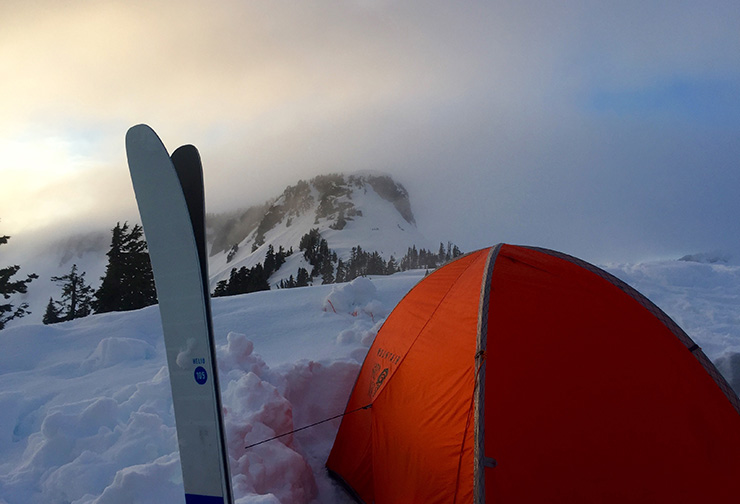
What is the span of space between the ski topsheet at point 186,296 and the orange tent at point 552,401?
1.59 metres

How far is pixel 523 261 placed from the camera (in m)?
3.72

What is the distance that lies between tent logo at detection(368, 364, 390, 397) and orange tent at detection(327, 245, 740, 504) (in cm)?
29

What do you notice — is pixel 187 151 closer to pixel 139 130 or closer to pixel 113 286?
pixel 139 130

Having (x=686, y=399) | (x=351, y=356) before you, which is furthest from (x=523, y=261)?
(x=351, y=356)

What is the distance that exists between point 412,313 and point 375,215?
127771 millimetres

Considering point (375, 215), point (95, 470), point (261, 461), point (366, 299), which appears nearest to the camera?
point (95, 470)

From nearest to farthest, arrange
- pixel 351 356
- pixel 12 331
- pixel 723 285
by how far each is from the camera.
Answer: pixel 351 356 → pixel 12 331 → pixel 723 285

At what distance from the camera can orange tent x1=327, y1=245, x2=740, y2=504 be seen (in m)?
2.79

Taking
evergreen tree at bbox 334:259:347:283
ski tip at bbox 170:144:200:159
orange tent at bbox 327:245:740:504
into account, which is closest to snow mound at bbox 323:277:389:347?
orange tent at bbox 327:245:740:504

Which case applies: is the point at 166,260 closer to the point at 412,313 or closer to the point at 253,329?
the point at 412,313

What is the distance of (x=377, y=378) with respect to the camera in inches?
169

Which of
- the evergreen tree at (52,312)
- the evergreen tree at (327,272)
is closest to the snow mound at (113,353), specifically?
the evergreen tree at (52,312)

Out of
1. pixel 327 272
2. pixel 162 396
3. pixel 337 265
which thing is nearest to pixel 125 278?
pixel 162 396

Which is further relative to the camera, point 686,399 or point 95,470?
point 95,470
